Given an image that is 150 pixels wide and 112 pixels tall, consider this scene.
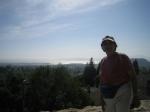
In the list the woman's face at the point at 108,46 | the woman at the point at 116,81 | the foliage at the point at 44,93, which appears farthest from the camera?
the foliage at the point at 44,93

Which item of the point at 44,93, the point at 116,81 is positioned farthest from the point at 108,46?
the point at 44,93

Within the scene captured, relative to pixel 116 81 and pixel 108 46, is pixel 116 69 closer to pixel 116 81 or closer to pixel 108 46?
pixel 116 81

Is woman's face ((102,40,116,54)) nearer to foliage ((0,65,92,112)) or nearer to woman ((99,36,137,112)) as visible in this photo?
woman ((99,36,137,112))

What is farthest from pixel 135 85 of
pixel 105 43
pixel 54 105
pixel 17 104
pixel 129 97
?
pixel 17 104

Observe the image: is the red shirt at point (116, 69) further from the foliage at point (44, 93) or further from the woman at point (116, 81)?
the foliage at point (44, 93)

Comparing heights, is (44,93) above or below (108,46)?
below

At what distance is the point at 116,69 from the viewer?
3.56 meters

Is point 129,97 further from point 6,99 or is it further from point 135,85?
point 6,99

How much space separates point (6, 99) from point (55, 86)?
5.30 meters

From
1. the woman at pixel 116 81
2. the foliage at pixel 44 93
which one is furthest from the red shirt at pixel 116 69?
the foliage at pixel 44 93

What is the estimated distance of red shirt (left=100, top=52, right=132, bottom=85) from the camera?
3525mm

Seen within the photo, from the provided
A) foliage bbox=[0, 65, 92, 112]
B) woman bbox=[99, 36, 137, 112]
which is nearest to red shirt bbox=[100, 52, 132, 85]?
woman bbox=[99, 36, 137, 112]

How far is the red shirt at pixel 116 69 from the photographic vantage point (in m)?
3.53

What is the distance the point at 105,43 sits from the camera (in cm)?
367
